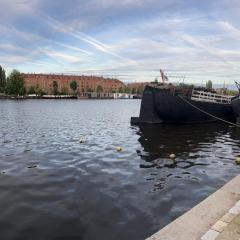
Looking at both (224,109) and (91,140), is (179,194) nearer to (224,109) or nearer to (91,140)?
(91,140)

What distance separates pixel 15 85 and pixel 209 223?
180 metres

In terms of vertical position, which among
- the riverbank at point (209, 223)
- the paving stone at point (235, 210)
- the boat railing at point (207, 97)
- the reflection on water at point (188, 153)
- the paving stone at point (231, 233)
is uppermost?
the boat railing at point (207, 97)

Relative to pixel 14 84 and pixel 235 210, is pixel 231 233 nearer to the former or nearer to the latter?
pixel 235 210

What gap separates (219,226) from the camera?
682cm

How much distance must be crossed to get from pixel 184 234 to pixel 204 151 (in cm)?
1403

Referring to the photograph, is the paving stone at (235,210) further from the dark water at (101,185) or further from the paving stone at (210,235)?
the dark water at (101,185)

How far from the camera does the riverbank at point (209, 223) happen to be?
21.5ft

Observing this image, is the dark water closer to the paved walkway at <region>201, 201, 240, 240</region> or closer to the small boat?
the paved walkway at <region>201, 201, 240, 240</region>

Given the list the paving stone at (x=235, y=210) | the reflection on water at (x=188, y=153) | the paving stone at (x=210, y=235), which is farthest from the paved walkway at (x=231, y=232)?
the reflection on water at (x=188, y=153)

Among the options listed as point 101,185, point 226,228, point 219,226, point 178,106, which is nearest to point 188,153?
point 101,185

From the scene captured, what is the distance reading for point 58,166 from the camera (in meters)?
15.4

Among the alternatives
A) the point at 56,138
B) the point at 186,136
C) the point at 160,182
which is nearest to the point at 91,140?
the point at 56,138

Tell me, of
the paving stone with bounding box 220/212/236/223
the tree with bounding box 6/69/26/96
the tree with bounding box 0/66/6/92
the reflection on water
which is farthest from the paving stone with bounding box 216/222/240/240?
the tree with bounding box 0/66/6/92

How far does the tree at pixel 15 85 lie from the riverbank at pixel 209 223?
179m
